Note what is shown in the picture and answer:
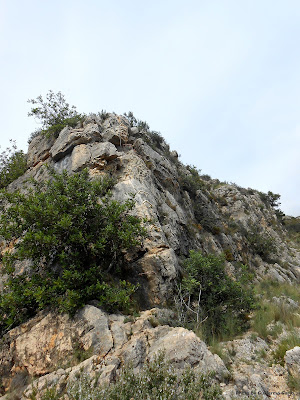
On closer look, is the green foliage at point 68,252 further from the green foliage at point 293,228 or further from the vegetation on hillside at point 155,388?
the green foliage at point 293,228

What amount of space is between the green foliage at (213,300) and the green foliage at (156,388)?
10.2 ft

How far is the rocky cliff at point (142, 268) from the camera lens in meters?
5.57

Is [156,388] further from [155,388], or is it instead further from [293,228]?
[293,228]

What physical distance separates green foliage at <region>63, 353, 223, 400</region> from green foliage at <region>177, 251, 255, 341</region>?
3.10 meters

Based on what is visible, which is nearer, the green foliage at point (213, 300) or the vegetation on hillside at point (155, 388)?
the vegetation on hillside at point (155, 388)

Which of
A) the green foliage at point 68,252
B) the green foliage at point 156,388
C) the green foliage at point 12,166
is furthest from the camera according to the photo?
the green foliage at point 12,166

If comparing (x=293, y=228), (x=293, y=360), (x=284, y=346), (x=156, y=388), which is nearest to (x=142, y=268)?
(x=284, y=346)

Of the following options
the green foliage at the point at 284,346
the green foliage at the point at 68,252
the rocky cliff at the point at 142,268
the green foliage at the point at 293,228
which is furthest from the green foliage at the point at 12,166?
the green foliage at the point at 293,228

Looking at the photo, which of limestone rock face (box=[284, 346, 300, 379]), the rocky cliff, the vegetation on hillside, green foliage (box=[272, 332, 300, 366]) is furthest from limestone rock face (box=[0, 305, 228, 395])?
green foliage (box=[272, 332, 300, 366])

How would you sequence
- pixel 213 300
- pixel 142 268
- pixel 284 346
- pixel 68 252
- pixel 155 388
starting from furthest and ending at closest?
pixel 142 268
pixel 213 300
pixel 68 252
pixel 284 346
pixel 155 388

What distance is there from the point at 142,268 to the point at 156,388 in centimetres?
498

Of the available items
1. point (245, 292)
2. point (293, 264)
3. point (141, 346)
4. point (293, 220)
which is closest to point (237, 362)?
point (141, 346)

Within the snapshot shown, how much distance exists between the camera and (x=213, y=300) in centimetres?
875

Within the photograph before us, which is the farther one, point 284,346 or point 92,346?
point 284,346
